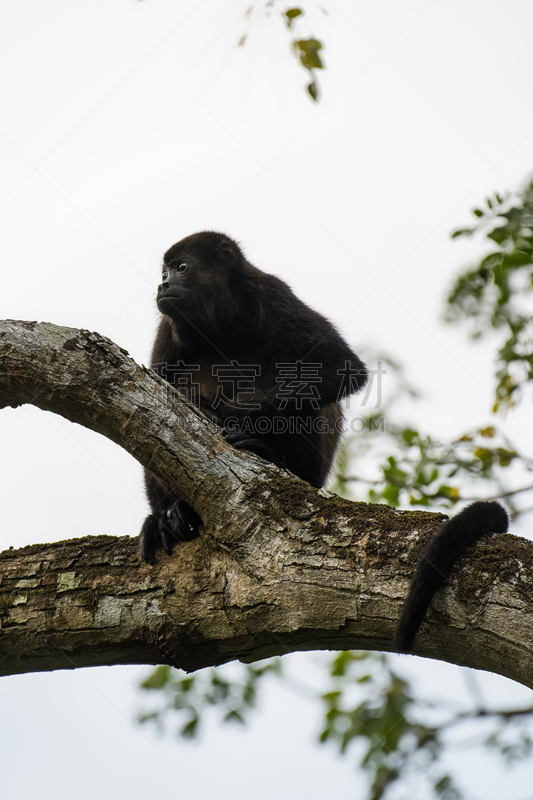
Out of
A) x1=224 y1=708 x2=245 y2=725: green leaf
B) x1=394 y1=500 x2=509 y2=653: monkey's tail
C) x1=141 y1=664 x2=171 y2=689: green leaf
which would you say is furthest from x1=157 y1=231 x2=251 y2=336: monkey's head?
x1=394 y1=500 x2=509 y2=653: monkey's tail

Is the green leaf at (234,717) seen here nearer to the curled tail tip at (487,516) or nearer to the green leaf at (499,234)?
the curled tail tip at (487,516)

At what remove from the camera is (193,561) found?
2.85m

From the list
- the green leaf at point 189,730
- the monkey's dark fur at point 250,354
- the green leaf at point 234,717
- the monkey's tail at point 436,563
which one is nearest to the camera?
the monkey's tail at point 436,563

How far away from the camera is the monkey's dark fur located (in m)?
4.08

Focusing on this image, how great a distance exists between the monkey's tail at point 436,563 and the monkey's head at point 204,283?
9.74ft

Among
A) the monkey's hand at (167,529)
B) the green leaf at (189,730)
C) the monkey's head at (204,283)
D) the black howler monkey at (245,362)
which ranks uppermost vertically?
the monkey's head at (204,283)

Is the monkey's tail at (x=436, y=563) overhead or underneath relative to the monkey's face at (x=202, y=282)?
underneath

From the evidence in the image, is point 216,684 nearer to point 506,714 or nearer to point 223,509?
point 506,714

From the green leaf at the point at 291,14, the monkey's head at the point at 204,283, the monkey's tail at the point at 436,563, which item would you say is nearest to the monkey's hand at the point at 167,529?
the monkey's tail at the point at 436,563

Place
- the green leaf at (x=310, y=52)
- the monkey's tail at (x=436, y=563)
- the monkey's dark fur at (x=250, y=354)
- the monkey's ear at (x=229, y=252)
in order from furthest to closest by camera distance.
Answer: the monkey's ear at (x=229, y=252), the monkey's dark fur at (x=250, y=354), the green leaf at (x=310, y=52), the monkey's tail at (x=436, y=563)

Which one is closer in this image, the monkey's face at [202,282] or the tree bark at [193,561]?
the tree bark at [193,561]

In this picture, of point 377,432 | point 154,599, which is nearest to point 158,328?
point 377,432

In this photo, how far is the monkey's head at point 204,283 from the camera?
4.98 metres

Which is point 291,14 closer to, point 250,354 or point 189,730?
point 250,354
